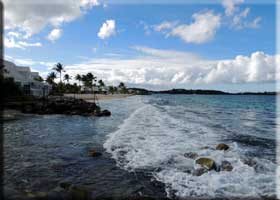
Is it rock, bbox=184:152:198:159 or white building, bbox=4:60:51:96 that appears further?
white building, bbox=4:60:51:96

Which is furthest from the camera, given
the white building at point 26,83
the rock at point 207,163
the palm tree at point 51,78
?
the palm tree at point 51,78

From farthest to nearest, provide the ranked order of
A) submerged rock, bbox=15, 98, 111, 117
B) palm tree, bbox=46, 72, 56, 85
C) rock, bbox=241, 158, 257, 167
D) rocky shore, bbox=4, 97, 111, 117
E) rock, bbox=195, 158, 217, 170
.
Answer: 1. palm tree, bbox=46, 72, 56, 85
2. rocky shore, bbox=4, 97, 111, 117
3. submerged rock, bbox=15, 98, 111, 117
4. rock, bbox=241, 158, 257, 167
5. rock, bbox=195, 158, 217, 170

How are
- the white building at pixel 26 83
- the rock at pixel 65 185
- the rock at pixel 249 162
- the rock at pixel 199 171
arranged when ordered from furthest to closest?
the white building at pixel 26 83
the rock at pixel 249 162
the rock at pixel 199 171
the rock at pixel 65 185

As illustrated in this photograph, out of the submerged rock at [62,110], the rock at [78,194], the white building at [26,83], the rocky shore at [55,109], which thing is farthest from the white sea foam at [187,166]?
the white building at [26,83]

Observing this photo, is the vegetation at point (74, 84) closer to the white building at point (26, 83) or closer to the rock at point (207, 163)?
the white building at point (26, 83)

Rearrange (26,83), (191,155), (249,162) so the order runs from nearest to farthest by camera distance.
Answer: (249,162), (191,155), (26,83)

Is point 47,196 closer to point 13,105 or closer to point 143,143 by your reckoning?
point 143,143

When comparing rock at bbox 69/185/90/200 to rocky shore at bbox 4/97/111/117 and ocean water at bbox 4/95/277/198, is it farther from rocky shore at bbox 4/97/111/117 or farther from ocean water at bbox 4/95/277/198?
rocky shore at bbox 4/97/111/117

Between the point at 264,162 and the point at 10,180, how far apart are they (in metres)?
9.10

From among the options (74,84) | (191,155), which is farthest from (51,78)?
(191,155)

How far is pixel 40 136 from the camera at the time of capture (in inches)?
572

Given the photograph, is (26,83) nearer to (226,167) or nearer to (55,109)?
(55,109)

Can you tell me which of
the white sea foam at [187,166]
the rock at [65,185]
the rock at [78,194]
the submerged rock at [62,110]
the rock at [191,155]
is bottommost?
the white sea foam at [187,166]

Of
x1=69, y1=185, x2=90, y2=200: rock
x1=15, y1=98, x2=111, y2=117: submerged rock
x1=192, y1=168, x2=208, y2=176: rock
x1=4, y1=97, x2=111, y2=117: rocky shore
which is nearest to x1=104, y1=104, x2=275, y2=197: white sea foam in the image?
x1=192, y1=168, x2=208, y2=176: rock
